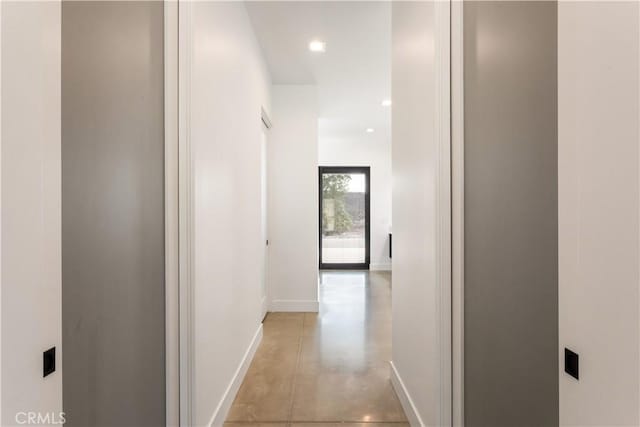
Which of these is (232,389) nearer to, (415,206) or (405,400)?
(405,400)

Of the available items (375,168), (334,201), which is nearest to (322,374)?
(334,201)

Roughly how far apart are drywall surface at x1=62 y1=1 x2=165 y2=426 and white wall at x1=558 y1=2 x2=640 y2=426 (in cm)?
127

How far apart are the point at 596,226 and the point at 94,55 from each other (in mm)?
1400

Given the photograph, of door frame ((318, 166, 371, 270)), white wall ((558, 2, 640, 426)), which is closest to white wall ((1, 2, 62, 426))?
white wall ((558, 2, 640, 426))

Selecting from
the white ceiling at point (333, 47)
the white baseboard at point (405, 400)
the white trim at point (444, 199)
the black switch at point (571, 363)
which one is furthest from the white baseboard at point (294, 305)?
the black switch at point (571, 363)

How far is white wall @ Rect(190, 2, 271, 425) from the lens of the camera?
1.51m

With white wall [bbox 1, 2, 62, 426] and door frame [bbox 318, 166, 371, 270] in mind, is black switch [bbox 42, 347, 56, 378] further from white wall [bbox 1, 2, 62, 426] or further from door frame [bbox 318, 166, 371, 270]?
door frame [bbox 318, 166, 371, 270]

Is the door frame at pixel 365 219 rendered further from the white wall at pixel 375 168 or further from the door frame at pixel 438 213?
the door frame at pixel 438 213

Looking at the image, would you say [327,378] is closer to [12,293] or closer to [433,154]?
[433,154]

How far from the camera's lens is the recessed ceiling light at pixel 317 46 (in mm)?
2934

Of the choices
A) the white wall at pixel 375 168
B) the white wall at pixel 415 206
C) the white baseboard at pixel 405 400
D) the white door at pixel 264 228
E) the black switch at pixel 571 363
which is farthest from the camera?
the white wall at pixel 375 168

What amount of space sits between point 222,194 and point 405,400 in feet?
5.55

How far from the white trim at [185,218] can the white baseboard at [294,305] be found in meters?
2.52

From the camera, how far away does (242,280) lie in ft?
→ 7.81
